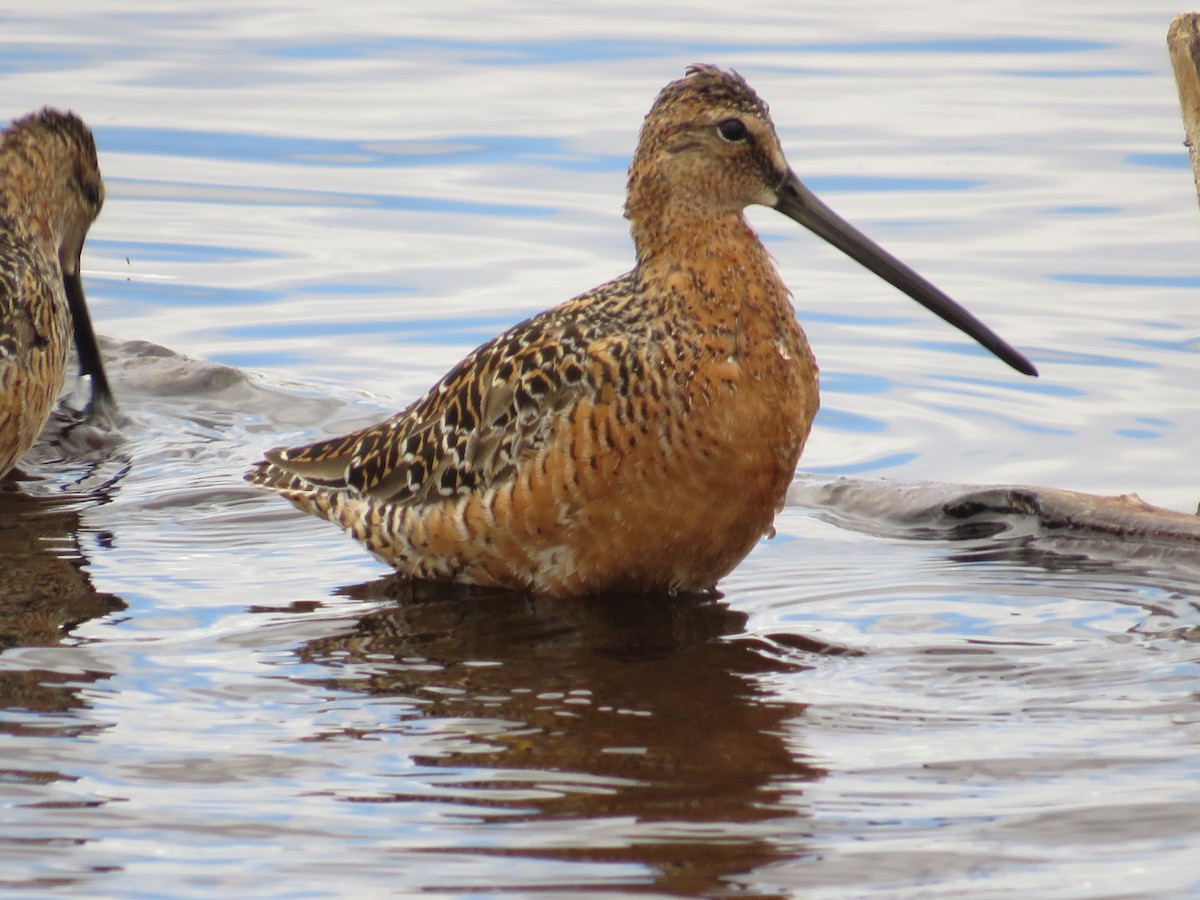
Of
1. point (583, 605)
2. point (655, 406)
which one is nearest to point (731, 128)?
point (655, 406)

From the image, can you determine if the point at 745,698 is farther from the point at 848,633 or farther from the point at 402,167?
the point at 402,167

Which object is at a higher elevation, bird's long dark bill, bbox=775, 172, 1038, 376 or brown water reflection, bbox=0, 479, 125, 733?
bird's long dark bill, bbox=775, 172, 1038, 376

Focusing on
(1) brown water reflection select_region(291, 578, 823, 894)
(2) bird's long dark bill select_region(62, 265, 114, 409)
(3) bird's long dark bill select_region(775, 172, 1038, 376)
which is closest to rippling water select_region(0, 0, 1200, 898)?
(1) brown water reflection select_region(291, 578, 823, 894)

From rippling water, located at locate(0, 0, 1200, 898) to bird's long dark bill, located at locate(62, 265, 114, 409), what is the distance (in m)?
0.14

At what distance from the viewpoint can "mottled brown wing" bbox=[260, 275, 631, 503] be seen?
561 cm

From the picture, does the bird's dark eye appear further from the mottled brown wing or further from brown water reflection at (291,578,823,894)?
brown water reflection at (291,578,823,894)

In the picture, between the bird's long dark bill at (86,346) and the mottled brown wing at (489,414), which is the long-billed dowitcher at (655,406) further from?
the bird's long dark bill at (86,346)

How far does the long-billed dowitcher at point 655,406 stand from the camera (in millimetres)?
5430

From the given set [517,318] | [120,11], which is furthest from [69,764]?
[120,11]

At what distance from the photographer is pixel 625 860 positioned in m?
3.99

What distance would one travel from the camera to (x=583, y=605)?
5.78 metres

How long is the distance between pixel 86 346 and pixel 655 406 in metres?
3.50

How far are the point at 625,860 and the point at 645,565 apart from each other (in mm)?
1671

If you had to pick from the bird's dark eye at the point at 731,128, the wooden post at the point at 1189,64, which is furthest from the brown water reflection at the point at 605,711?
the wooden post at the point at 1189,64
